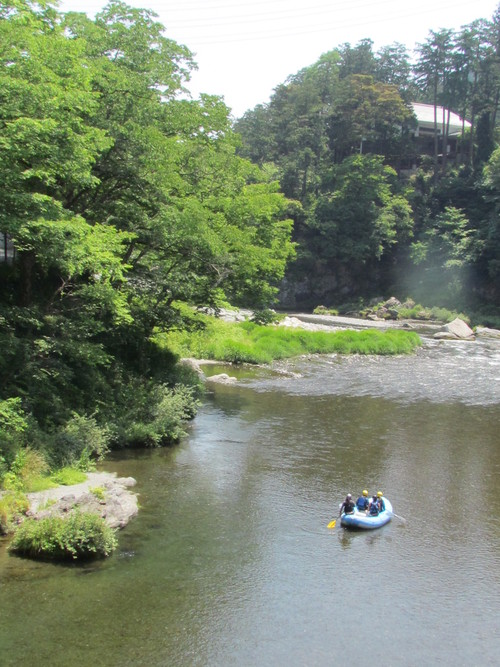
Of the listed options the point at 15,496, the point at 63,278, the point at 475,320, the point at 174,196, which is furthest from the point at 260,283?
A: the point at 475,320

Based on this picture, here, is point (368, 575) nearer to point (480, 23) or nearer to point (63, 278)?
point (63, 278)

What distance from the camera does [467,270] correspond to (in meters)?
71.0

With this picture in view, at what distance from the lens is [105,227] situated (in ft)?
60.5

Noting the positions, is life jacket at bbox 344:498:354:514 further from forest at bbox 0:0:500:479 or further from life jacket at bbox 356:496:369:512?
forest at bbox 0:0:500:479

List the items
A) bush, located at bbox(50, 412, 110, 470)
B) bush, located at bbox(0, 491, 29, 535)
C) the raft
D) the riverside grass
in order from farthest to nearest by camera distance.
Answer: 1. the riverside grass
2. bush, located at bbox(50, 412, 110, 470)
3. the raft
4. bush, located at bbox(0, 491, 29, 535)

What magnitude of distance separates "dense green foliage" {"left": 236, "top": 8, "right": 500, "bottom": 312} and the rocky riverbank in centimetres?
6092

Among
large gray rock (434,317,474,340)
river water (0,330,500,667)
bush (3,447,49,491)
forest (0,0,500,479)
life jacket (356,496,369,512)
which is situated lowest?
river water (0,330,500,667)

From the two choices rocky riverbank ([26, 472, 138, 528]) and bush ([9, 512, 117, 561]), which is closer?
bush ([9, 512, 117, 561])

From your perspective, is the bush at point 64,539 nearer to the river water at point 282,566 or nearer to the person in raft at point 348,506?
the river water at point 282,566

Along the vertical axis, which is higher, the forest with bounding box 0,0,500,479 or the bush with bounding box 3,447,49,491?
the forest with bounding box 0,0,500,479

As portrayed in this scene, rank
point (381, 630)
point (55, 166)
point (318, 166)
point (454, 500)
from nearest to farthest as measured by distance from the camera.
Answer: point (381, 630), point (55, 166), point (454, 500), point (318, 166)

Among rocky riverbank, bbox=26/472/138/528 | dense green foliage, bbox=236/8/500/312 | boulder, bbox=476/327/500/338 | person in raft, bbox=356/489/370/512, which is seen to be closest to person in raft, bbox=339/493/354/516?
person in raft, bbox=356/489/370/512

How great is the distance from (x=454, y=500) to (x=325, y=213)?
2515 inches

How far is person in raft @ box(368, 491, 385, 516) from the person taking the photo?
48.6 ft
